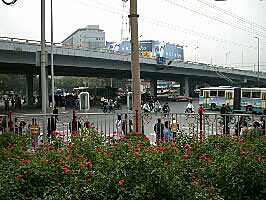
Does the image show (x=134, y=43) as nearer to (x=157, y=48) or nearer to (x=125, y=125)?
(x=125, y=125)

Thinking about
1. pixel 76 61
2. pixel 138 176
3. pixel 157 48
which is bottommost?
pixel 138 176

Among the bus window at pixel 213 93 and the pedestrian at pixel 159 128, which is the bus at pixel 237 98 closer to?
the bus window at pixel 213 93

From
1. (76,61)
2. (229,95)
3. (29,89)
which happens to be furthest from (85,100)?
(29,89)

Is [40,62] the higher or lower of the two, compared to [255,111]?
higher

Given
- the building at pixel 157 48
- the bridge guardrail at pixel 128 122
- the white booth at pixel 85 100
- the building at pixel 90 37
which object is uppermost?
the building at pixel 90 37

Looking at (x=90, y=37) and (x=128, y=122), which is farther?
(x=90, y=37)

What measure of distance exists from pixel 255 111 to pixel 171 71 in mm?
21219

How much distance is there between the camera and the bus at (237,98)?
95.1 ft

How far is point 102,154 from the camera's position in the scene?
4.60 m

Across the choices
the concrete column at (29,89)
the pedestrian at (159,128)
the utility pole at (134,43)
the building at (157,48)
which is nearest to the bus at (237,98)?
the pedestrian at (159,128)

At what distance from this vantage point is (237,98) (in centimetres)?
3067

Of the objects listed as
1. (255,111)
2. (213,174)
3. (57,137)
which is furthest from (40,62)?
(255,111)

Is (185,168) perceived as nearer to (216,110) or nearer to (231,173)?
(231,173)

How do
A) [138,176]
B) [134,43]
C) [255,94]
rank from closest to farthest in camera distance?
1. [138,176]
2. [134,43]
3. [255,94]
